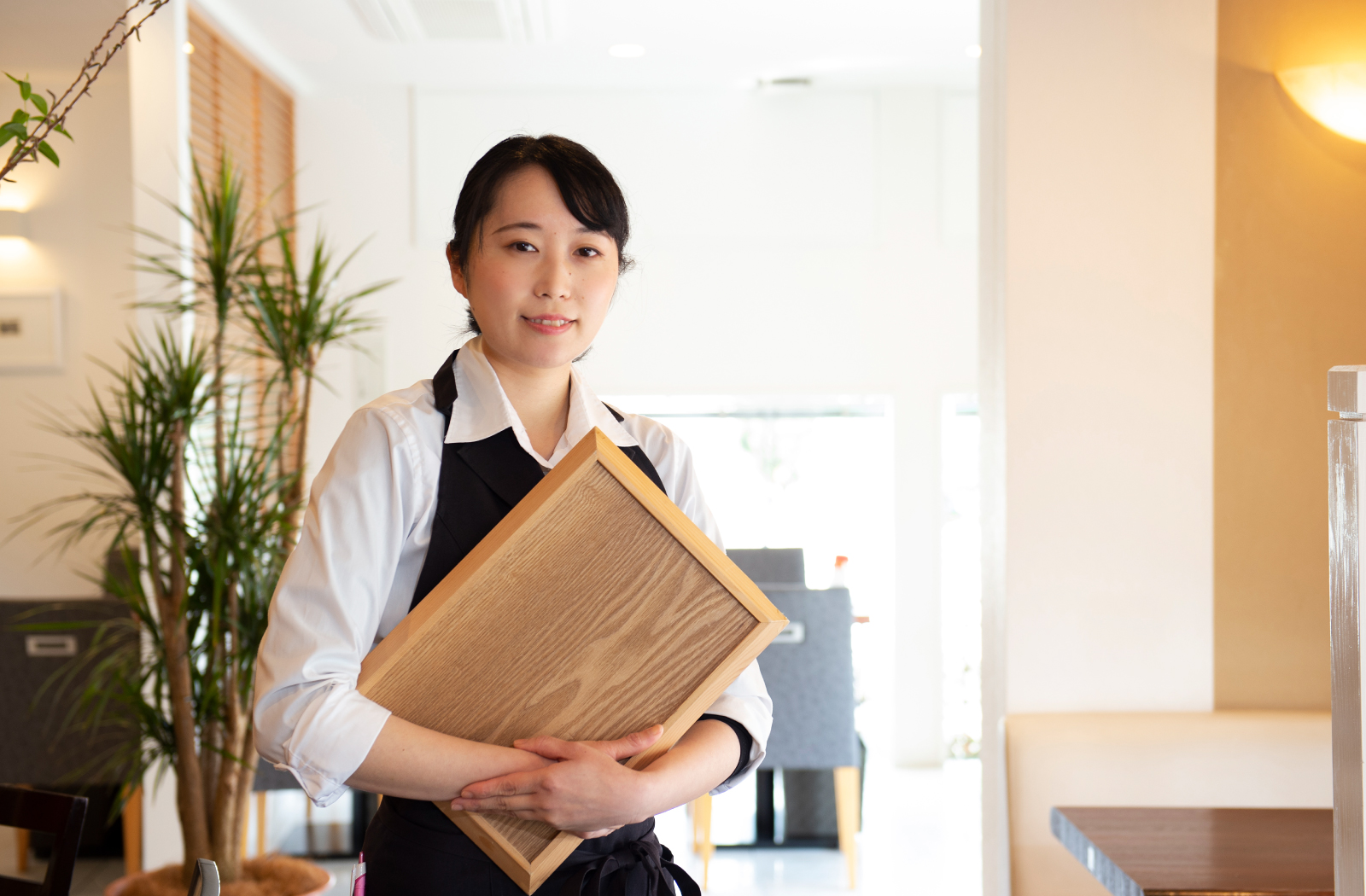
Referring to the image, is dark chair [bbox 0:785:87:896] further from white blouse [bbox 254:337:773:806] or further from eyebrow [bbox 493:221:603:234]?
eyebrow [bbox 493:221:603:234]

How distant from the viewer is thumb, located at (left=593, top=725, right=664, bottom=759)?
0.88 m

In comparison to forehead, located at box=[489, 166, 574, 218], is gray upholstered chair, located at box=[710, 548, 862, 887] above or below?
below

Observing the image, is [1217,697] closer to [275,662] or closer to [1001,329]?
[1001,329]

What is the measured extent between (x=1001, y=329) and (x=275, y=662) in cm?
174

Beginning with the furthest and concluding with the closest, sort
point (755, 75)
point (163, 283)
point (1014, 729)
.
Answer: point (755, 75) → point (163, 283) → point (1014, 729)

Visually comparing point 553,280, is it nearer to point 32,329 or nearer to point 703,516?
point 703,516

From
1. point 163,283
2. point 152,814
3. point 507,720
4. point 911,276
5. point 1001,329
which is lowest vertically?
point 152,814

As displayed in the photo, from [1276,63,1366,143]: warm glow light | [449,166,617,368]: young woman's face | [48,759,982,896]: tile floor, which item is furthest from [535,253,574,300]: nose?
[48,759,982,896]: tile floor

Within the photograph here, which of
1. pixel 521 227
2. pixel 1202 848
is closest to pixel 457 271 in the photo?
pixel 521 227

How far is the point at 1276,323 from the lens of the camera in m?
2.19

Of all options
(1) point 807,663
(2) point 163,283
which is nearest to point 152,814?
(2) point 163,283

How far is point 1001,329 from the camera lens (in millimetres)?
2227

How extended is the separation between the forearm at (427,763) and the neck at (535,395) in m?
0.30

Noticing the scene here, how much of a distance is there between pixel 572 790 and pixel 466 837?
0.17 m
